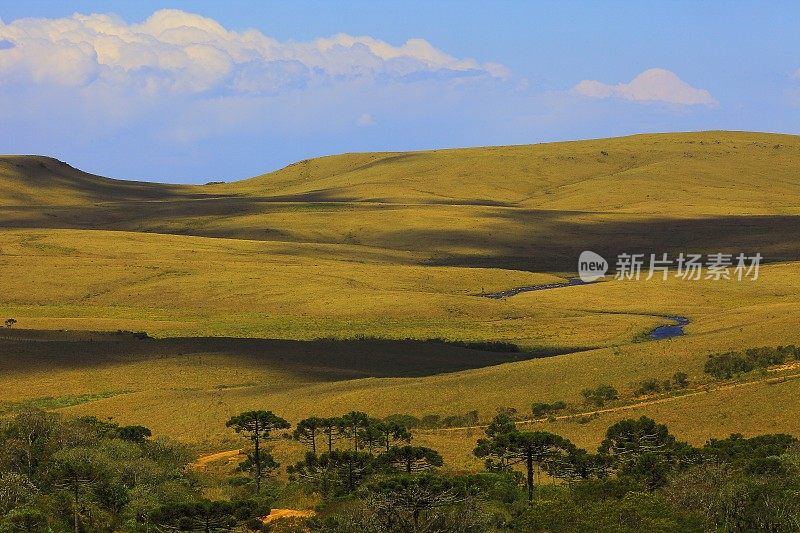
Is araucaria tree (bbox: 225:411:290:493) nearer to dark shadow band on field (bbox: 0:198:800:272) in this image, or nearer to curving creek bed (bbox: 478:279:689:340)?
curving creek bed (bbox: 478:279:689:340)

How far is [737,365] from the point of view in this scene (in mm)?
55062

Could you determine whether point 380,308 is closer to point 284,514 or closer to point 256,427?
point 256,427

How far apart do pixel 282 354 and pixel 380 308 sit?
25329 mm

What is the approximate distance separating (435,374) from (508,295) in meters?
44.9

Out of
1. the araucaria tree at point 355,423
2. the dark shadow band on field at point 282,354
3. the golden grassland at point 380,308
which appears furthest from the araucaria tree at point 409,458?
the dark shadow band on field at point 282,354

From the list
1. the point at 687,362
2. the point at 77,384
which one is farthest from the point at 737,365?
the point at 77,384

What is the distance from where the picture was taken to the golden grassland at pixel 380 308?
56.5m

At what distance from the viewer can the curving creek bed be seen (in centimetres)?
8300

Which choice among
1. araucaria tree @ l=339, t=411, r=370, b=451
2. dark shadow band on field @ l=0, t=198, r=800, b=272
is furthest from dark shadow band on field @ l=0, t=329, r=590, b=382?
dark shadow band on field @ l=0, t=198, r=800, b=272

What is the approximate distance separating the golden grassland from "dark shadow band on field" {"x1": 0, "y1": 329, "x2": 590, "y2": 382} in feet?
1.03

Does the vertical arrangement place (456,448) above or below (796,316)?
below

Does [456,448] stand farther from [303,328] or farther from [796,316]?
[303,328]

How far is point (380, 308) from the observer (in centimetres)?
9988

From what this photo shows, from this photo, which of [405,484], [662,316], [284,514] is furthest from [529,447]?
[662,316]
